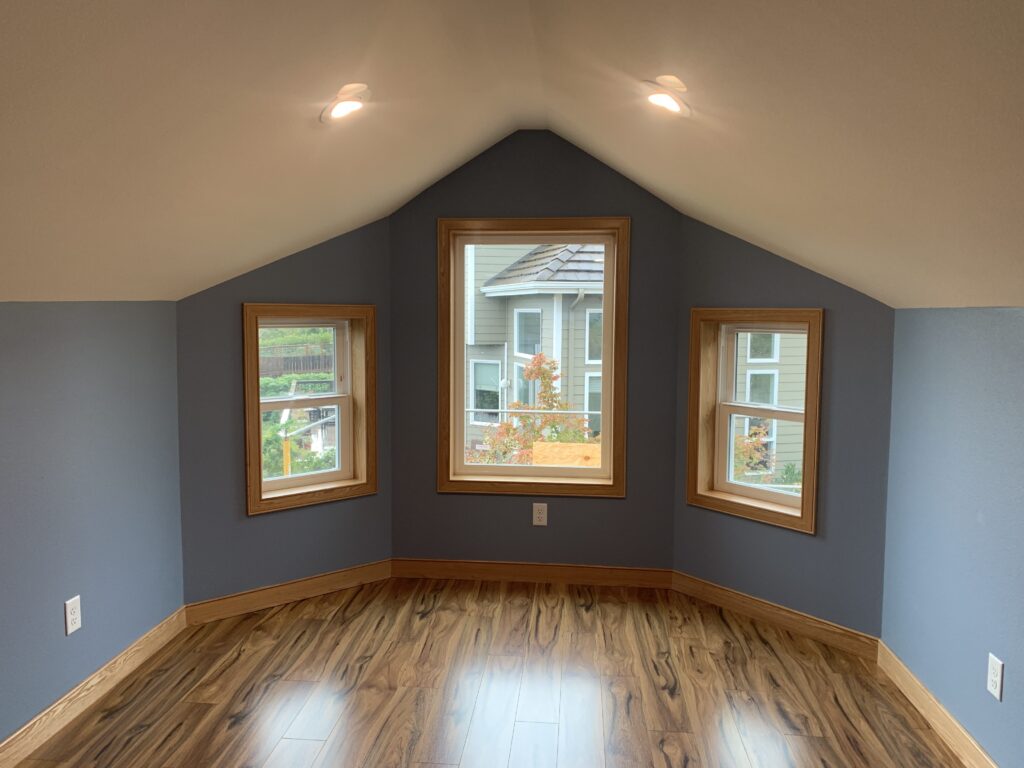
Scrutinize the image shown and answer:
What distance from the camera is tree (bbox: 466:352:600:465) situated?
14.6ft

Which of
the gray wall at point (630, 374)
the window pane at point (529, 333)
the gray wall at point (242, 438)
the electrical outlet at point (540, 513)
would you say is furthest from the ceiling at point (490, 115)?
the electrical outlet at point (540, 513)

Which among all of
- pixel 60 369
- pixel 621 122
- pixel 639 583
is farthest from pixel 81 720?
pixel 621 122

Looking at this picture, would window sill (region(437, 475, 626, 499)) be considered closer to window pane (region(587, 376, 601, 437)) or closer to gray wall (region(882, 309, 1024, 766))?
window pane (region(587, 376, 601, 437))

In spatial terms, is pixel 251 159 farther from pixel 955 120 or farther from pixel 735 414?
pixel 735 414

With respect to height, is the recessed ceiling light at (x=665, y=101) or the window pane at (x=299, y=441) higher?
the recessed ceiling light at (x=665, y=101)

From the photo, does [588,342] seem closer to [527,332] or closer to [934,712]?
[527,332]

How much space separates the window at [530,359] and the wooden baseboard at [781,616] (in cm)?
64

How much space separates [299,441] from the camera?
420cm

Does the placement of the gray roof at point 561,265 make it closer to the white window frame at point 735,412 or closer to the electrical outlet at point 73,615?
the white window frame at point 735,412

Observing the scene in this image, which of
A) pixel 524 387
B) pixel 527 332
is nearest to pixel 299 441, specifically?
pixel 524 387

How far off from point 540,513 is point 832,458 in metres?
1.56

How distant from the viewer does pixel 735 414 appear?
13.5 ft

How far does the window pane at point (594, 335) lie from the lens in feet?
14.4

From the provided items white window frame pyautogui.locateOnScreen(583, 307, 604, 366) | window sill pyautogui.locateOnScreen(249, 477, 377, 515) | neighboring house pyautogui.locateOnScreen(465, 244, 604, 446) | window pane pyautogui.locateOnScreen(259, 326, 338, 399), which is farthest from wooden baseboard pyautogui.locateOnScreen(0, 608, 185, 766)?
white window frame pyautogui.locateOnScreen(583, 307, 604, 366)
